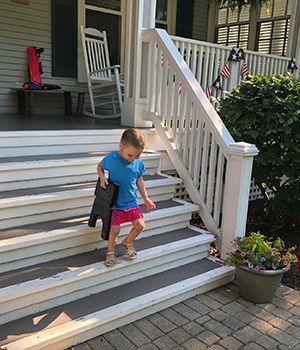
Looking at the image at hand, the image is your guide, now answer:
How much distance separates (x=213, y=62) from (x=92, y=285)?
2.96 meters

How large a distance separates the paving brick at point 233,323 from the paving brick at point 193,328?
0.17 m

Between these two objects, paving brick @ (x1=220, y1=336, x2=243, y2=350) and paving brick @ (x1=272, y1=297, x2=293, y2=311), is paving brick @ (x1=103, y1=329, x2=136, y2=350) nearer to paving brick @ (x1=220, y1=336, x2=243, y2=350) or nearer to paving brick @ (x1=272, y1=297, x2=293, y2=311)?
paving brick @ (x1=220, y1=336, x2=243, y2=350)

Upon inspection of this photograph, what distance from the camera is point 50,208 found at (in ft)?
8.09

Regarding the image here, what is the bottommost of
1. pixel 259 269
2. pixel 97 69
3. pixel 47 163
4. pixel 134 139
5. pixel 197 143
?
pixel 259 269

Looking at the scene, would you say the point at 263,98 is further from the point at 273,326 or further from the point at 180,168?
the point at 273,326

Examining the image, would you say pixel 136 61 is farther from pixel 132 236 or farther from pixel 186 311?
pixel 186 311

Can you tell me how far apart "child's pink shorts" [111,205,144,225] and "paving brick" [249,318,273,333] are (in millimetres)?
926

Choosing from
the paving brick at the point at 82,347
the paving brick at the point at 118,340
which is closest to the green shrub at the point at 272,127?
the paving brick at the point at 118,340

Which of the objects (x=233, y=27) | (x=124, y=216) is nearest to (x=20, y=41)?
(x=124, y=216)

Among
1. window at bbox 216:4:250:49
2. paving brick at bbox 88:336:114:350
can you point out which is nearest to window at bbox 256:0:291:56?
window at bbox 216:4:250:49

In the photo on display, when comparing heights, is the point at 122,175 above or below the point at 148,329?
above

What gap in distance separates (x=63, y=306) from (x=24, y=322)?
0.23 metres

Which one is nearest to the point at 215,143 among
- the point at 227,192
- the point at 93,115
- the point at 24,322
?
the point at 227,192

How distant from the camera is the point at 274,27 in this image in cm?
676
